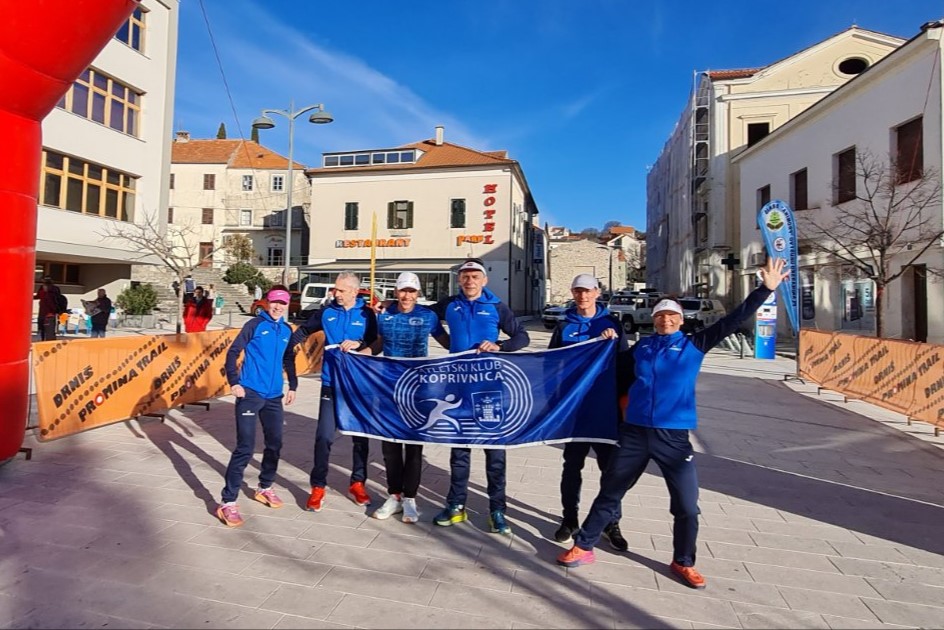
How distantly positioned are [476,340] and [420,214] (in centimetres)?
3237

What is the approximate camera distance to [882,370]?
9430 mm

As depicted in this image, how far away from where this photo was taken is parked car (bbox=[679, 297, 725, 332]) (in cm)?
2467

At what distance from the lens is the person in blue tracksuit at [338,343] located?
455cm

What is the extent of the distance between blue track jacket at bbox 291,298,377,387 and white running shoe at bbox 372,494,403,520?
1.07m

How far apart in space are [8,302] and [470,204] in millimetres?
31208

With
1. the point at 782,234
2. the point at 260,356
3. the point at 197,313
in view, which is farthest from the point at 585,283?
the point at 782,234

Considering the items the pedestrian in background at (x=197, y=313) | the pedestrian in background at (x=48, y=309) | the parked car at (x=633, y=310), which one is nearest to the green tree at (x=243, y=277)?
the parked car at (x=633, y=310)

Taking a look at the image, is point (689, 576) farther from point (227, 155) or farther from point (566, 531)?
point (227, 155)

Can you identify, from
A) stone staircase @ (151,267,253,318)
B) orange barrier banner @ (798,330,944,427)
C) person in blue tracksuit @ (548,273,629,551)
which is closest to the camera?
person in blue tracksuit @ (548,273,629,551)

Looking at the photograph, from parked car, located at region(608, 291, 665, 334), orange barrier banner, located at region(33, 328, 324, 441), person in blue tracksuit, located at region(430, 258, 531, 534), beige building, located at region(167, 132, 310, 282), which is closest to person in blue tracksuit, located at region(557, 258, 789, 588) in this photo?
person in blue tracksuit, located at region(430, 258, 531, 534)

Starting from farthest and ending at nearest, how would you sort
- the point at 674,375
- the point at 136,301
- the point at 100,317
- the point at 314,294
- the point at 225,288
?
the point at 225,288, the point at 314,294, the point at 136,301, the point at 100,317, the point at 674,375

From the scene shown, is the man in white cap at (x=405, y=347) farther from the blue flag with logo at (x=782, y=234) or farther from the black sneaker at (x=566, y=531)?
the blue flag with logo at (x=782, y=234)

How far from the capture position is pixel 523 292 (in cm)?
4247

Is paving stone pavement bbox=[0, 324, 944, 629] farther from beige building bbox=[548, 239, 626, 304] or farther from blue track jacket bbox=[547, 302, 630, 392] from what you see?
beige building bbox=[548, 239, 626, 304]
